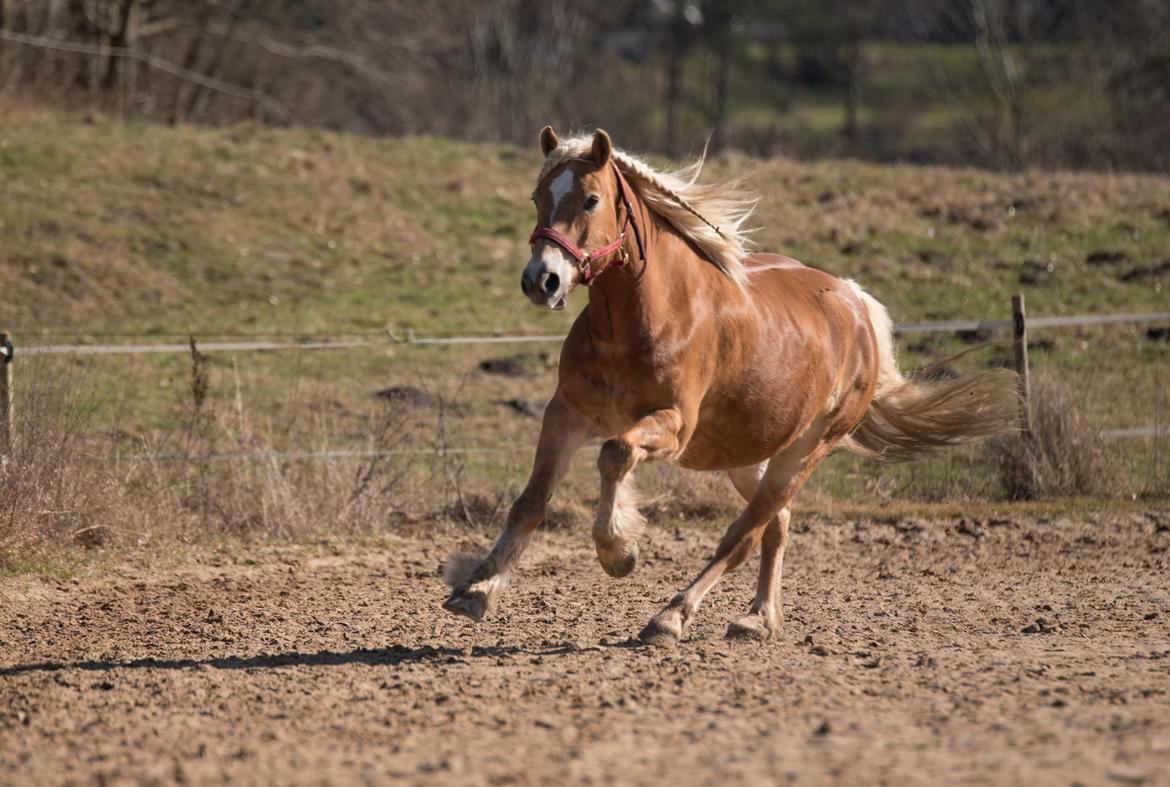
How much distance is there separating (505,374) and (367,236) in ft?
16.5

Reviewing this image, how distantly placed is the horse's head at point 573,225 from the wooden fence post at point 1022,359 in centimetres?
562

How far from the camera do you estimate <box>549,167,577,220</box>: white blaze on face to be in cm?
493

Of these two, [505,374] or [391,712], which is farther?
[505,374]

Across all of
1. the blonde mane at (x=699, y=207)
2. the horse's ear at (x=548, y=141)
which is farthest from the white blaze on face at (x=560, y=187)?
the blonde mane at (x=699, y=207)

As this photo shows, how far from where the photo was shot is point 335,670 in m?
5.20

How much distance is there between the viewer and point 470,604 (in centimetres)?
494

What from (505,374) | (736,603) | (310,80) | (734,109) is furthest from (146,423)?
(734,109)

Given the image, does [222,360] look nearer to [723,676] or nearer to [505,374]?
[505,374]

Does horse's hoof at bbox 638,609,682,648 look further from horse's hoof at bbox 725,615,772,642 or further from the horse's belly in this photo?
the horse's belly

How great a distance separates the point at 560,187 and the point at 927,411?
120 inches

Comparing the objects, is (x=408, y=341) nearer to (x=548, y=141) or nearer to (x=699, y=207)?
(x=699, y=207)

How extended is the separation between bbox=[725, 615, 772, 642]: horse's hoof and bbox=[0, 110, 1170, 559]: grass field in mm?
3278

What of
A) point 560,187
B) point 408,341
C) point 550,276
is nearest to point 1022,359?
point 408,341

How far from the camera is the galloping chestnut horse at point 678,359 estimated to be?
4984 millimetres
